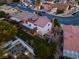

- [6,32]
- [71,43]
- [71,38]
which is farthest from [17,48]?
[71,38]

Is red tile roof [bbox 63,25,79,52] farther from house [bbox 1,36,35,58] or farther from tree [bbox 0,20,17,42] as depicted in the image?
tree [bbox 0,20,17,42]

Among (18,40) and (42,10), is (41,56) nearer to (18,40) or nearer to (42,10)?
(18,40)

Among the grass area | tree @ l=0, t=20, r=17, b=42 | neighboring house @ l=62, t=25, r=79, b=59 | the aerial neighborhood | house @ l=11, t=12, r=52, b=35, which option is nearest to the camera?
the grass area

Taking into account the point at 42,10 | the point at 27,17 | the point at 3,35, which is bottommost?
the point at 42,10

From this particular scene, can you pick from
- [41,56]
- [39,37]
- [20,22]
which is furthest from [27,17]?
[41,56]

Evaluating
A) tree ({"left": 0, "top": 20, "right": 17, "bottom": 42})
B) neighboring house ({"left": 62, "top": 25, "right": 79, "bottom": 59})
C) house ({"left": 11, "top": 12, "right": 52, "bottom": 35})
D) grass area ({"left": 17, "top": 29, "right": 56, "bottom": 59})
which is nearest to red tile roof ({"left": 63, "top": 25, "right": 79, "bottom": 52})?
neighboring house ({"left": 62, "top": 25, "right": 79, "bottom": 59})

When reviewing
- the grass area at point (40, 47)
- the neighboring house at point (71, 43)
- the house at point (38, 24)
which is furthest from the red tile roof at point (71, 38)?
the house at point (38, 24)
